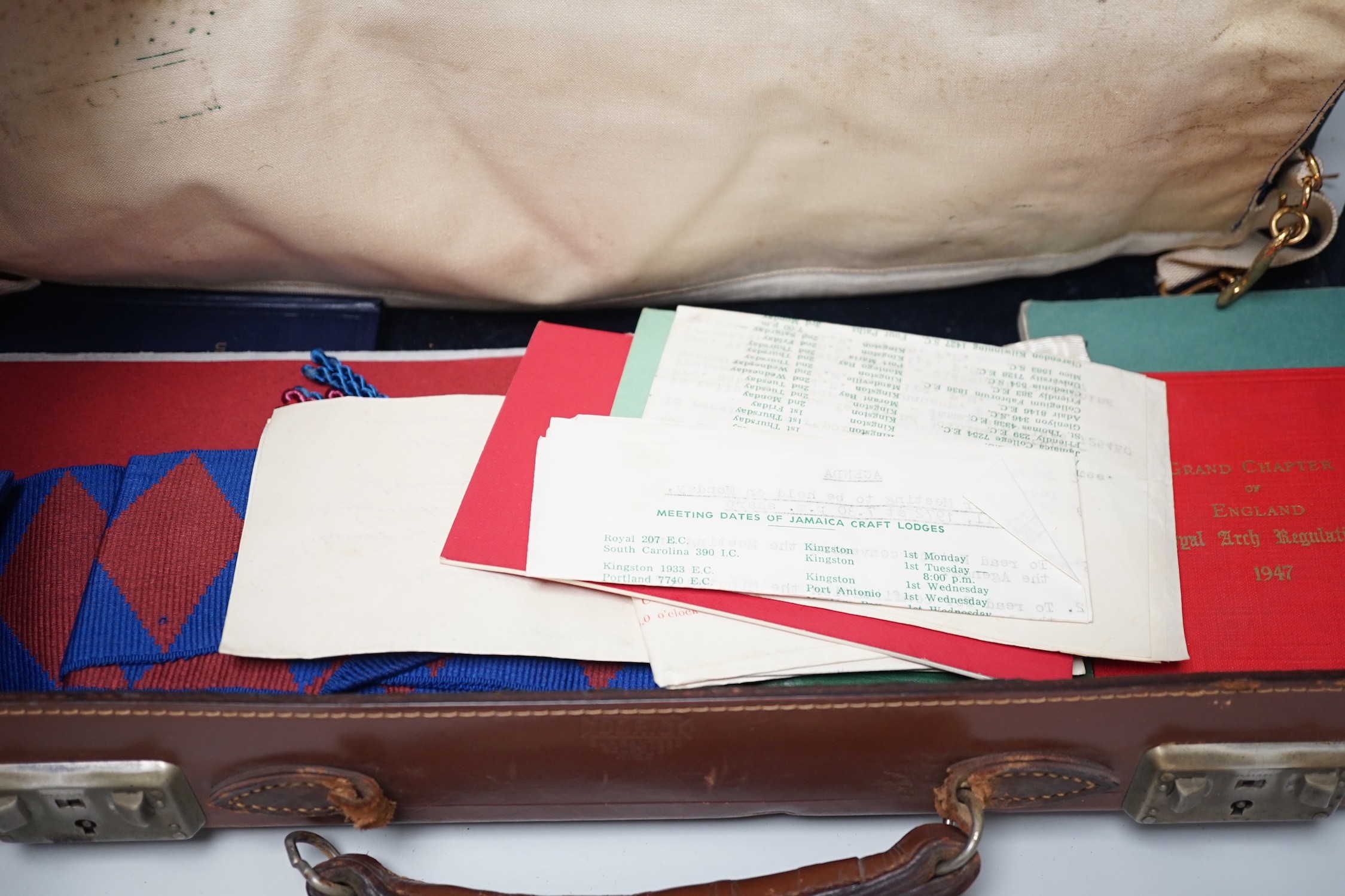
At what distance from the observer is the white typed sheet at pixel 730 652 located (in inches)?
27.0

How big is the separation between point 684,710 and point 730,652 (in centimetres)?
7

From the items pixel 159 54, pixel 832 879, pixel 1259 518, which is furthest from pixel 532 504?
pixel 1259 518

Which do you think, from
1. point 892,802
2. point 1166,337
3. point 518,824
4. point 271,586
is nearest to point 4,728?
point 271,586

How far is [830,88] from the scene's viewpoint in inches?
32.3

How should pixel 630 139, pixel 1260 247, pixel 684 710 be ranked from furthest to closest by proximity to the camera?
pixel 1260 247 → pixel 630 139 → pixel 684 710

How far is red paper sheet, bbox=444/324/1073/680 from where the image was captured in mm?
696

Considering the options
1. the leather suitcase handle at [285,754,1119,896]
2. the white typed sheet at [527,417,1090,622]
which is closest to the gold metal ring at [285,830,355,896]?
the leather suitcase handle at [285,754,1119,896]

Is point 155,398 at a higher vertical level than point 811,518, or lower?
higher

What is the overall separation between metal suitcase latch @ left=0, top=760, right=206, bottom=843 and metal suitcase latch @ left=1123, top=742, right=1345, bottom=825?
63cm

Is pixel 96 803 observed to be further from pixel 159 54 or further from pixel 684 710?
pixel 159 54

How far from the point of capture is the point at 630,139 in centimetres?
84

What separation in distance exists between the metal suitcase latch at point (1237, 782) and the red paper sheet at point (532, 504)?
86 millimetres

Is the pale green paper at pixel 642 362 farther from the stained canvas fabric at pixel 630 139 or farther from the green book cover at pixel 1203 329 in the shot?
the green book cover at pixel 1203 329

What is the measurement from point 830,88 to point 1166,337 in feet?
1.21
